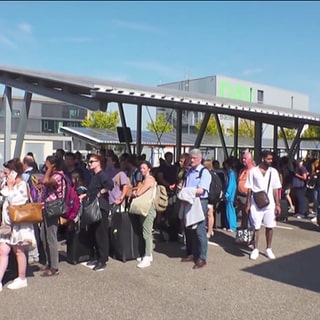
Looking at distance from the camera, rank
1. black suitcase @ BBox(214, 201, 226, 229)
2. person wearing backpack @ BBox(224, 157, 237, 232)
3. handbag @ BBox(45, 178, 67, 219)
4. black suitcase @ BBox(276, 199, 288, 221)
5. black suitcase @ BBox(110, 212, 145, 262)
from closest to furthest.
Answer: handbag @ BBox(45, 178, 67, 219), black suitcase @ BBox(110, 212, 145, 262), person wearing backpack @ BBox(224, 157, 237, 232), black suitcase @ BBox(214, 201, 226, 229), black suitcase @ BBox(276, 199, 288, 221)

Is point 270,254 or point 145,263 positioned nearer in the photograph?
point 145,263

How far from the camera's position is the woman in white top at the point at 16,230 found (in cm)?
559

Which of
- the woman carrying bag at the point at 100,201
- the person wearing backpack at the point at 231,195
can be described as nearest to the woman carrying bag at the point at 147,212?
the woman carrying bag at the point at 100,201

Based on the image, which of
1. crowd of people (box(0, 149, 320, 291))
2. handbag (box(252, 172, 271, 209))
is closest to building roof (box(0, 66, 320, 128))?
crowd of people (box(0, 149, 320, 291))

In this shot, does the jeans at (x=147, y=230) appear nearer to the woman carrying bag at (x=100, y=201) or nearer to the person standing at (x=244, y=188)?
the woman carrying bag at (x=100, y=201)

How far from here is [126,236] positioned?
7117 mm

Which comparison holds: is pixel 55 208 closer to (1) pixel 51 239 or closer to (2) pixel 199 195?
(1) pixel 51 239

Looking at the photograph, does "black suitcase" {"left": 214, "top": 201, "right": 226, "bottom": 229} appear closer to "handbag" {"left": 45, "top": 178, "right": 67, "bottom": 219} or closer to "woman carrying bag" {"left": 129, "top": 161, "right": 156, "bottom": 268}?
"woman carrying bag" {"left": 129, "top": 161, "right": 156, "bottom": 268}

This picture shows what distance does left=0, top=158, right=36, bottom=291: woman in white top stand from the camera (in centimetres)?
559

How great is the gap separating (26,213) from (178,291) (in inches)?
80.8

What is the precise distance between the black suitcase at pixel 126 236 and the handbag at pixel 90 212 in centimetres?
65

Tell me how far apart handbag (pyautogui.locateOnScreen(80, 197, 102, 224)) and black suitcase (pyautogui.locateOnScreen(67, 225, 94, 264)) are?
0.42 metres

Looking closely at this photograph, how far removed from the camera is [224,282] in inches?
240

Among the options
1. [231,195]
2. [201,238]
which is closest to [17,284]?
[201,238]
